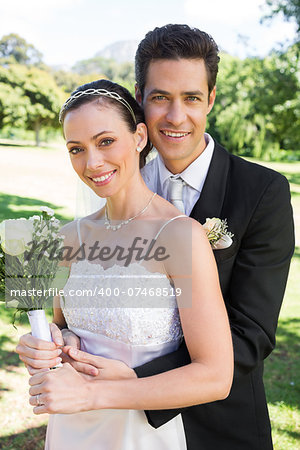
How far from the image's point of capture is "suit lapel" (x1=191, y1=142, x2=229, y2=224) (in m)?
2.43

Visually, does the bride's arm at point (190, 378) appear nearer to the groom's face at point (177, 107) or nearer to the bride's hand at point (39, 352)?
the bride's hand at point (39, 352)

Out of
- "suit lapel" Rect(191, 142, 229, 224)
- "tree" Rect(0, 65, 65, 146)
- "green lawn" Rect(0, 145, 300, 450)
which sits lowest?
"tree" Rect(0, 65, 65, 146)

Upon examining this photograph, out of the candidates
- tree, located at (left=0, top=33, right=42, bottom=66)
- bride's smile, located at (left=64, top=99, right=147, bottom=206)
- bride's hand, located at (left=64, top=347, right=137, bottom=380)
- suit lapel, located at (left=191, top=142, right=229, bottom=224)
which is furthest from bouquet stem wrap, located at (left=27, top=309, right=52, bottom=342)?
tree, located at (left=0, top=33, right=42, bottom=66)

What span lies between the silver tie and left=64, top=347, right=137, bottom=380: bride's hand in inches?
38.5

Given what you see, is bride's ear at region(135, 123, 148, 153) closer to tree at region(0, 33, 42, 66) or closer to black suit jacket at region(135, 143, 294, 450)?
black suit jacket at region(135, 143, 294, 450)

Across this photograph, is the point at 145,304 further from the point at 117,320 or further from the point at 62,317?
the point at 62,317

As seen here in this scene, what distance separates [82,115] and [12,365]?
450cm

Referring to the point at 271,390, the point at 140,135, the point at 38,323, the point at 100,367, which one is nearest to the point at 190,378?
the point at 100,367

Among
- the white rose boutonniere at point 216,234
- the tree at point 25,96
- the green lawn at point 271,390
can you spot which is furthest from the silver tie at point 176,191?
the tree at point 25,96

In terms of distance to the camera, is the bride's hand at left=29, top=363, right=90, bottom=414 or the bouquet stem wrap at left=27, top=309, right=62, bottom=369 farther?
the bouquet stem wrap at left=27, top=309, right=62, bottom=369

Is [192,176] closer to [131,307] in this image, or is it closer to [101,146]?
[101,146]

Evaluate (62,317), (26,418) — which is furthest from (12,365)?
(62,317)

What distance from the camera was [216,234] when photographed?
2.13 meters

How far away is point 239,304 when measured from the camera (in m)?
2.26
